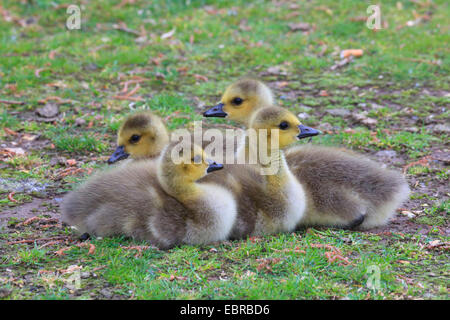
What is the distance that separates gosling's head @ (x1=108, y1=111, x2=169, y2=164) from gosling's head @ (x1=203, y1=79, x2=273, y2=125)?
700mm

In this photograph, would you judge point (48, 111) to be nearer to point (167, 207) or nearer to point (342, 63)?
point (167, 207)

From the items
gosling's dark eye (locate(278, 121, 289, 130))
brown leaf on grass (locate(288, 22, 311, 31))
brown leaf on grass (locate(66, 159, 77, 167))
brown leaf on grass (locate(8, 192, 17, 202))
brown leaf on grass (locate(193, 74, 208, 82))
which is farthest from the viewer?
brown leaf on grass (locate(288, 22, 311, 31))

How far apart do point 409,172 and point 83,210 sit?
127 inches

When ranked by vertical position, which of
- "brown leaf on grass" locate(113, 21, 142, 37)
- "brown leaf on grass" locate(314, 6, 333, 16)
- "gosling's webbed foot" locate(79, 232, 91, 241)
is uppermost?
"brown leaf on grass" locate(314, 6, 333, 16)

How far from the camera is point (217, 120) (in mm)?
7277

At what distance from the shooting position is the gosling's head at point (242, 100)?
6078 mm

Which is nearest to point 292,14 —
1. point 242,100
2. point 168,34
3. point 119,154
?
point 168,34

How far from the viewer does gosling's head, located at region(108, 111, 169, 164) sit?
5445 millimetres

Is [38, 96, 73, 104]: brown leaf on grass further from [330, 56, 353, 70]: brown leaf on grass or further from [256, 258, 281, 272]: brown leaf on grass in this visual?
[256, 258, 281, 272]: brown leaf on grass

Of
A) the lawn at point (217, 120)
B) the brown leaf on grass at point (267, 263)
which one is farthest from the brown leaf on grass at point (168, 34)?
the brown leaf on grass at point (267, 263)

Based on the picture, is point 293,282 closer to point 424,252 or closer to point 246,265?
point 246,265

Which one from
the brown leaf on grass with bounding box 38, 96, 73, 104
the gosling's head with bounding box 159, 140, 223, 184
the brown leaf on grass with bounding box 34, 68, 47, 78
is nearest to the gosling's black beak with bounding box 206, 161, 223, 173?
the gosling's head with bounding box 159, 140, 223, 184

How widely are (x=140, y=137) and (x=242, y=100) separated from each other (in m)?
1.19

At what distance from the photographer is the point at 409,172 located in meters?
6.08
